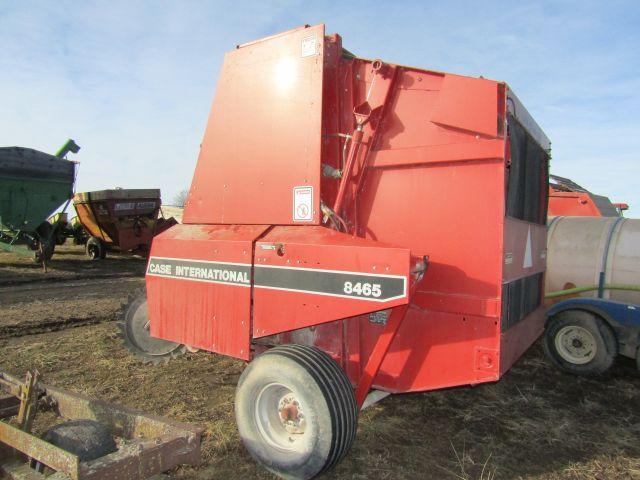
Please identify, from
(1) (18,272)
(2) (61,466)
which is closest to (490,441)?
(2) (61,466)

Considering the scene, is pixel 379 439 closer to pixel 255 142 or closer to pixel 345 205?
pixel 345 205

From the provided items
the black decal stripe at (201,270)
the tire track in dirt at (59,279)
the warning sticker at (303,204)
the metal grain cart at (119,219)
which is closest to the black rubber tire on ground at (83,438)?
the black decal stripe at (201,270)

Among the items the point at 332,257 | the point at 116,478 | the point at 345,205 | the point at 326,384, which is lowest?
the point at 116,478

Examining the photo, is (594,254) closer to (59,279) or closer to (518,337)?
(518,337)

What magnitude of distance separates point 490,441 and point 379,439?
80 cm

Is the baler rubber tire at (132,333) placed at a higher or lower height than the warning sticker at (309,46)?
lower

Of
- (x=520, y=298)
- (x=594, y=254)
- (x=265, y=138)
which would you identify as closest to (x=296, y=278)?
(x=265, y=138)

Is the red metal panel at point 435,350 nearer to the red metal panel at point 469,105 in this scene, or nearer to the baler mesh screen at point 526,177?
the baler mesh screen at point 526,177

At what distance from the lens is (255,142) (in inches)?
141

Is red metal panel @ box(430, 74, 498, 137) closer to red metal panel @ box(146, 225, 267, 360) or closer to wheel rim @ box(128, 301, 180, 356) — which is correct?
red metal panel @ box(146, 225, 267, 360)

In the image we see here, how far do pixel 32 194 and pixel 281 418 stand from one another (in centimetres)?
1234

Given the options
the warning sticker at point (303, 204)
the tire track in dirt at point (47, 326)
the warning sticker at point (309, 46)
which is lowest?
the tire track in dirt at point (47, 326)

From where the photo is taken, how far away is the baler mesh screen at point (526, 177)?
349 centimetres

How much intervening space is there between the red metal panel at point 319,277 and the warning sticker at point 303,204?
3.3 inches
